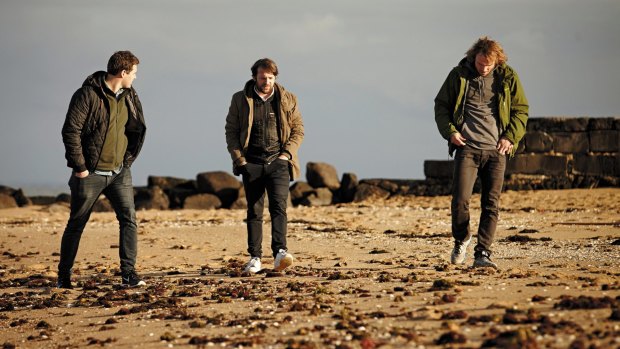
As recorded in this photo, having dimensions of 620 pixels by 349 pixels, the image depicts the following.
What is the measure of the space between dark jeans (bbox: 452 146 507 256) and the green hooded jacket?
0.20m

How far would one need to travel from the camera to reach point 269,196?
9320mm

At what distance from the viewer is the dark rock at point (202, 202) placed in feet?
82.5

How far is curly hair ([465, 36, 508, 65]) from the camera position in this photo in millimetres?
8719

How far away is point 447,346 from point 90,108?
176 inches

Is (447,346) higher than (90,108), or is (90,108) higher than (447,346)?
(90,108)

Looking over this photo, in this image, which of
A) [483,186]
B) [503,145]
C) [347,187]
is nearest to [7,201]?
[347,187]

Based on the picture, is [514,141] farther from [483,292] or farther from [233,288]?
[233,288]

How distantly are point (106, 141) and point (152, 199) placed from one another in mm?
16985

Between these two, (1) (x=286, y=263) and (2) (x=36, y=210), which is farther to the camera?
(2) (x=36, y=210)

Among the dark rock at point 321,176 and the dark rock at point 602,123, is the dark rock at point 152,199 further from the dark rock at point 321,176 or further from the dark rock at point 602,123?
the dark rock at point 602,123

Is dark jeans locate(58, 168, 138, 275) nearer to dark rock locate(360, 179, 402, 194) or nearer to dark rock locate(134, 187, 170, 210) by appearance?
dark rock locate(360, 179, 402, 194)

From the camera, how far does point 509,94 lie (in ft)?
29.2

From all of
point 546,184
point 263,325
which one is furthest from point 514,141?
point 546,184

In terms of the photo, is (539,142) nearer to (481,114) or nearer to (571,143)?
(571,143)
